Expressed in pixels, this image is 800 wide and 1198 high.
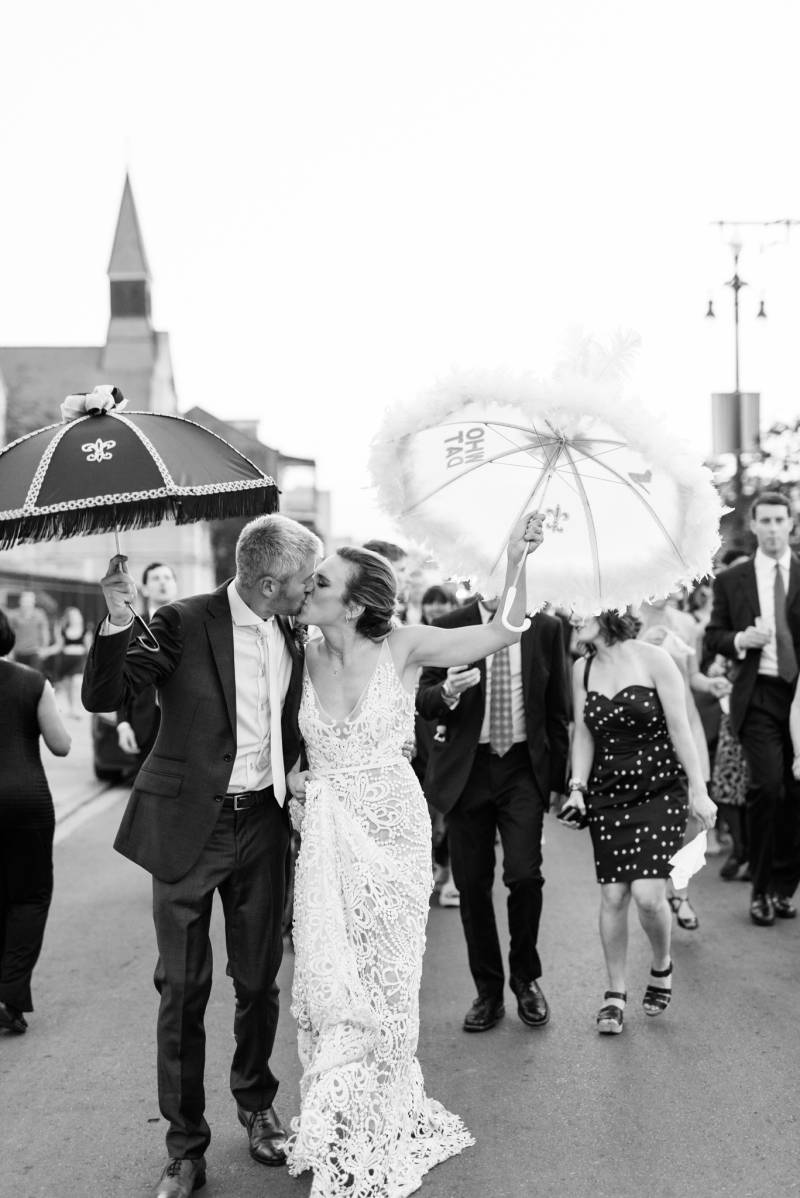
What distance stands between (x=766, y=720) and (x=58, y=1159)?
199 inches

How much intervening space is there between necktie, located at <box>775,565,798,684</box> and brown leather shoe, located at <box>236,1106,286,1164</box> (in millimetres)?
4575

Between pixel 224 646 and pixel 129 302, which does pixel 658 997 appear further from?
pixel 129 302

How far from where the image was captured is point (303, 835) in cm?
443

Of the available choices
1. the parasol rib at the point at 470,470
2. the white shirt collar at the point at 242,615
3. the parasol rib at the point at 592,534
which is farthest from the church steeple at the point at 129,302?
the parasol rib at the point at 592,534

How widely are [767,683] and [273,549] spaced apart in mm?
4648

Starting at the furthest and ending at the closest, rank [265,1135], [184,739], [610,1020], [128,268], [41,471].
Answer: [128,268] → [610,1020] → [265,1135] → [184,739] → [41,471]

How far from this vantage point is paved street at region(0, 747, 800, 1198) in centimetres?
428

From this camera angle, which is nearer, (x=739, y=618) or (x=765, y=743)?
(x=765, y=743)

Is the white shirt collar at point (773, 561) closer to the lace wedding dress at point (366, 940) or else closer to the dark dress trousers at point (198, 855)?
the lace wedding dress at point (366, 940)

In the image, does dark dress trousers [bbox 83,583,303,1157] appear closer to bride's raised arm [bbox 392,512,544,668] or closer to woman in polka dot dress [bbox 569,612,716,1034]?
bride's raised arm [bbox 392,512,544,668]

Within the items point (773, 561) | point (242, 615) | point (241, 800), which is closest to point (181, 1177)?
point (241, 800)

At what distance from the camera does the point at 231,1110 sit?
499 cm

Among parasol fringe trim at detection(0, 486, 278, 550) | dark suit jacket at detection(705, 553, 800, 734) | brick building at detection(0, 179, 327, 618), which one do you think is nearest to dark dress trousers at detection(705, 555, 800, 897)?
dark suit jacket at detection(705, 553, 800, 734)

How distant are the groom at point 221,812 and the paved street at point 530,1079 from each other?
1.03 feet
